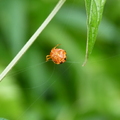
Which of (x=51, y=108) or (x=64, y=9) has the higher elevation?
(x=64, y=9)

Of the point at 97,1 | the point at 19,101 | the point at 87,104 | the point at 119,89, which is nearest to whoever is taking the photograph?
the point at 97,1

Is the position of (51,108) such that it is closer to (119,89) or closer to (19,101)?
(19,101)

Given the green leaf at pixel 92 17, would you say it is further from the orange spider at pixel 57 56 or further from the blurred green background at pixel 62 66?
the blurred green background at pixel 62 66

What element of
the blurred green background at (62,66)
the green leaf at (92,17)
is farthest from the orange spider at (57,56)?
the blurred green background at (62,66)

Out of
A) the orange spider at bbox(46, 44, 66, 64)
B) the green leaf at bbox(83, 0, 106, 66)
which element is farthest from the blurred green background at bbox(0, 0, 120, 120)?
the green leaf at bbox(83, 0, 106, 66)

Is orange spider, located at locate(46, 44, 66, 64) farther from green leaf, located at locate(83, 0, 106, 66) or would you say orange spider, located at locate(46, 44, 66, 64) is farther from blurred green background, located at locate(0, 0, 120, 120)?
blurred green background, located at locate(0, 0, 120, 120)

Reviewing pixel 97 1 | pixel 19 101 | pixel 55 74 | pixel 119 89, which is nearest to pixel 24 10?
pixel 55 74

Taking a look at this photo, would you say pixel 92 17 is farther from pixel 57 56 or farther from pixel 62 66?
pixel 62 66
